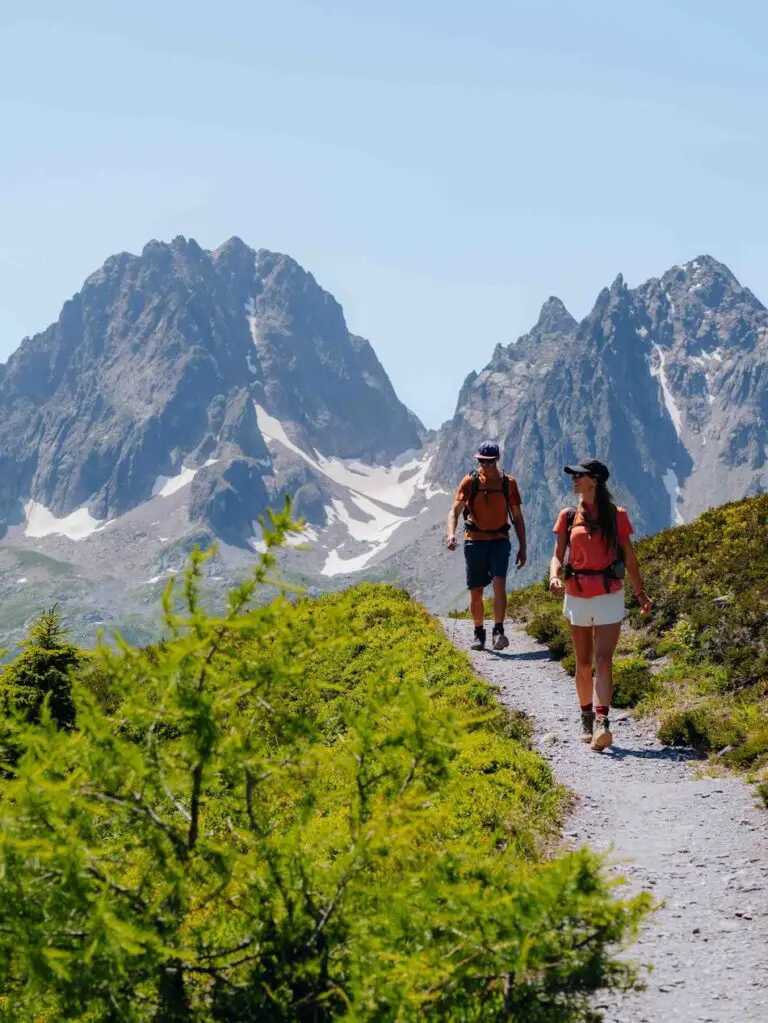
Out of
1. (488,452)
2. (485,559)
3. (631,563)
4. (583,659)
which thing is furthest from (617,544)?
(485,559)

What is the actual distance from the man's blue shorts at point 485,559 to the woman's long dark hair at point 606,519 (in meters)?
5.06

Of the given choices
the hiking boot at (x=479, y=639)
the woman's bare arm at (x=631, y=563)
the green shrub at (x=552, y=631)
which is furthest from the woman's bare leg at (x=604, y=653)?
the hiking boot at (x=479, y=639)

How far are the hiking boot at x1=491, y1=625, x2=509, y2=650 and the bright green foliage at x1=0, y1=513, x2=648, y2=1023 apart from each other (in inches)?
511

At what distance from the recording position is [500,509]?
16.2 m

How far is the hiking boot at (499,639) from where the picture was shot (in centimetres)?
1798

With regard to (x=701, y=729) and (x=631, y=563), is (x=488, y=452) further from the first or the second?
(x=701, y=729)

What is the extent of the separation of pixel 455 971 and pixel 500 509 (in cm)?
1236

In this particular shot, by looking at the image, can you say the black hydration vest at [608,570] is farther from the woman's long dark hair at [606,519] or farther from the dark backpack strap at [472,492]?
the dark backpack strap at [472,492]

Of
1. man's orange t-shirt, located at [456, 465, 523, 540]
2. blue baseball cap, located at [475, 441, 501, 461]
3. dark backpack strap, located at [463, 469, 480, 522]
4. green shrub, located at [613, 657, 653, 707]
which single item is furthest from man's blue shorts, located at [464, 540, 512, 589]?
green shrub, located at [613, 657, 653, 707]

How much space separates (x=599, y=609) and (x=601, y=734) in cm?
160

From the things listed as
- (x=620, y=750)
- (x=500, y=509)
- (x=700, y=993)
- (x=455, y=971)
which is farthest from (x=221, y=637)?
(x=500, y=509)

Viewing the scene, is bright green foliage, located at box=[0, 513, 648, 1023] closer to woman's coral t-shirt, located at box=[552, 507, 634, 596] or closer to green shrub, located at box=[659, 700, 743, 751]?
woman's coral t-shirt, located at box=[552, 507, 634, 596]

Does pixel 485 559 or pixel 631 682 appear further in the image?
pixel 485 559

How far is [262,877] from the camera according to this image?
15.0ft
